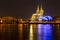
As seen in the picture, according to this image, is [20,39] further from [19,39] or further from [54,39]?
[54,39]

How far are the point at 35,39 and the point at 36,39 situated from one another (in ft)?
0.81

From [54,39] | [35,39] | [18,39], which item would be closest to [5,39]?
[18,39]

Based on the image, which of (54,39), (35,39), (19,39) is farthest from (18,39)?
(54,39)

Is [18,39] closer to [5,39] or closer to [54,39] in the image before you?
[5,39]

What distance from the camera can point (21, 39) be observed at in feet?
125

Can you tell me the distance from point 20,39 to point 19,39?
246 millimetres

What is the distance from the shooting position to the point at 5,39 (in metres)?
38.0

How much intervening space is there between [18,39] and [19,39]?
0.60ft

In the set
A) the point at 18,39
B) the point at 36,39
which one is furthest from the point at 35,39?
the point at 18,39

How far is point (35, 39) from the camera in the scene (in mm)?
38875

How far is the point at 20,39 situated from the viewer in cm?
3819

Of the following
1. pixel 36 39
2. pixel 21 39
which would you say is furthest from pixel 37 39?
pixel 21 39

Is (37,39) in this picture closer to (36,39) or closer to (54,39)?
(36,39)

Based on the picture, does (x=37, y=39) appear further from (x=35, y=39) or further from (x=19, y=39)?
(x=19, y=39)
